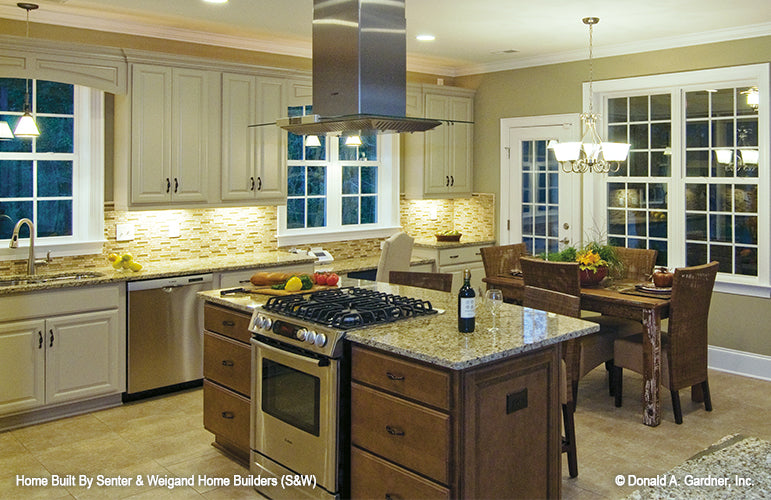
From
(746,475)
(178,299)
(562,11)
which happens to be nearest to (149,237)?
(178,299)

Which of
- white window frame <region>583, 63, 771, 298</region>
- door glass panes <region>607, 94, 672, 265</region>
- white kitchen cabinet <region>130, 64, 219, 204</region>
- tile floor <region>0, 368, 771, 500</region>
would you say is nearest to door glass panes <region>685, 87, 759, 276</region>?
white window frame <region>583, 63, 771, 298</region>

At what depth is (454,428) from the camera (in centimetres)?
267

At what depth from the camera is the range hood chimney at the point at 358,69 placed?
3.62 m

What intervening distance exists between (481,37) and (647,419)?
130 inches

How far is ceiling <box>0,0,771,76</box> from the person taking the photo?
16.0 ft

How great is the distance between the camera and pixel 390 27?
375cm

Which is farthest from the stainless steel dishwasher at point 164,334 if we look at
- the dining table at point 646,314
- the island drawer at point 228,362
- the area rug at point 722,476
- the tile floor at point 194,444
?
the area rug at point 722,476

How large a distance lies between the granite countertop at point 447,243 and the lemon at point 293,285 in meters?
3.11

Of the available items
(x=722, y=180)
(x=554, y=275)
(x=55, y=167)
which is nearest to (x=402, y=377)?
(x=554, y=275)

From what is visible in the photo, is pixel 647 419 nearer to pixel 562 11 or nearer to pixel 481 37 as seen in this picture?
pixel 562 11

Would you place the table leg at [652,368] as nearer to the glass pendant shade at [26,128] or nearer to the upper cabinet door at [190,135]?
the upper cabinet door at [190,135]

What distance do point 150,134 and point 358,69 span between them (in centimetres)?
229

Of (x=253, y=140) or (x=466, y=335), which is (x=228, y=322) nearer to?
(x=466, y=335)

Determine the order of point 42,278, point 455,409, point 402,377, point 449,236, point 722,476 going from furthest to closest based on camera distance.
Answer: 1. point 449,236
2. point 42,278
3. point 402,377
4. point 455,409
5. point 722,476
